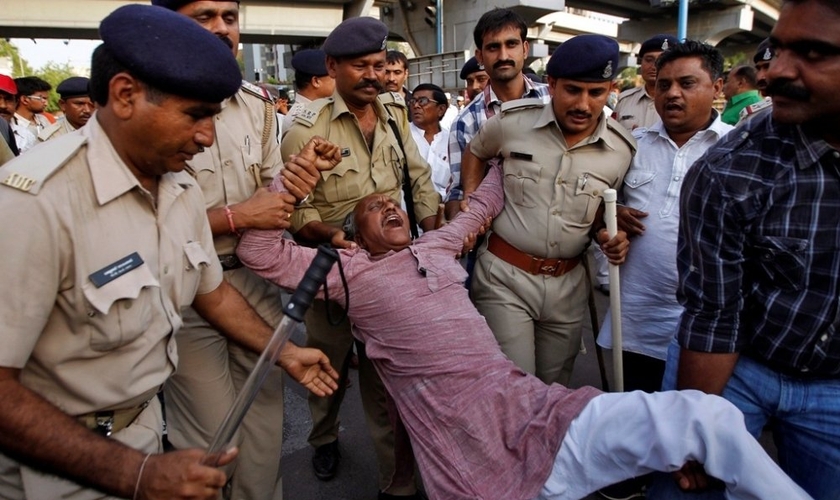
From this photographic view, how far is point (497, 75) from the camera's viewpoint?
3828 mm

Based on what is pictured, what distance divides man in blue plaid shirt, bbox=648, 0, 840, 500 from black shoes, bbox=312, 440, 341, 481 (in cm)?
186

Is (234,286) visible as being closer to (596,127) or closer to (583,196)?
(583,196)

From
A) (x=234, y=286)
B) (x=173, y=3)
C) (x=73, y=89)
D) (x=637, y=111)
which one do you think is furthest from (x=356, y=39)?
(x=73, y=89)

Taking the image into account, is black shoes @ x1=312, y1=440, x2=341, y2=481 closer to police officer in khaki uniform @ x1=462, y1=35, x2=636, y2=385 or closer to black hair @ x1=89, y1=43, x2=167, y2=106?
police officer in khaki uniform @ x1=462, y1=35, x2=636, y2=385

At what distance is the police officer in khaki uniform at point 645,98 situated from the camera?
4898 millimetres

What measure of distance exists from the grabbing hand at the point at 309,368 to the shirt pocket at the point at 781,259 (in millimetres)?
1454

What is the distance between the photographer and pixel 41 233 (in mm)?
1303

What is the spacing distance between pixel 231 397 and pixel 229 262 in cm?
59

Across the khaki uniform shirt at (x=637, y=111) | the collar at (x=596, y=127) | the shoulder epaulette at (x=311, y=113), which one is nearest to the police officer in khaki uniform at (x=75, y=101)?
the shoulder epaulette at (x=311, y=113)

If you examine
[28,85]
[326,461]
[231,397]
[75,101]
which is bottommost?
[326,461]

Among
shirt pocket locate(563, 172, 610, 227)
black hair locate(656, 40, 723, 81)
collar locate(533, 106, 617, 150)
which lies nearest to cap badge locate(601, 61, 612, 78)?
collar locate(533, 106, 617, 150)

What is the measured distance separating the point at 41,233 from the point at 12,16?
64.5 ft

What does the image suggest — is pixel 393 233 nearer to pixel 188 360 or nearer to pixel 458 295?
pixel 458 295

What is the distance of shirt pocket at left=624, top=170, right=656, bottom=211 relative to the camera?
8.94 feet
